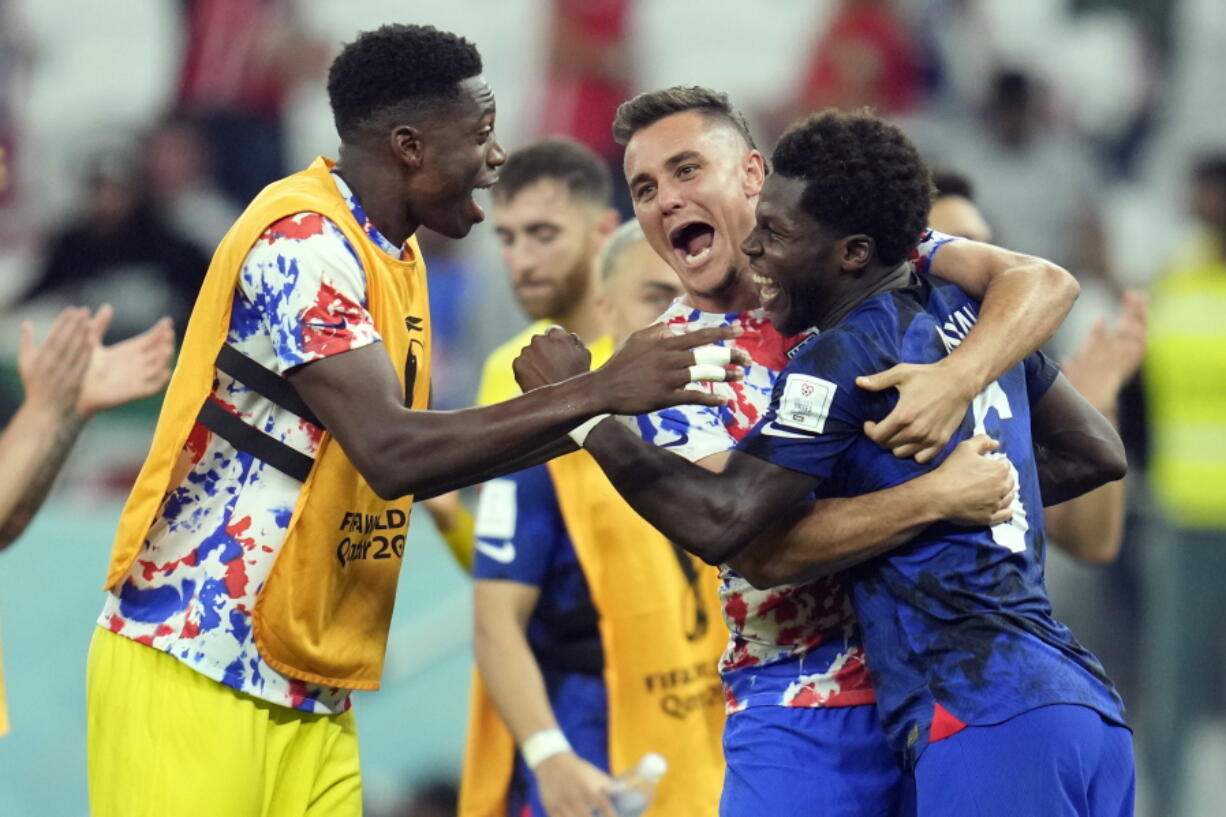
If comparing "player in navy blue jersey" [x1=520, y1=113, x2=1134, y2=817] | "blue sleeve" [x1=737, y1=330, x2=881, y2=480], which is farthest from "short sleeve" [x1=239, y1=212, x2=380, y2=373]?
"blue sleeve" [x1=737, y1=330, x2=881, y2=480]

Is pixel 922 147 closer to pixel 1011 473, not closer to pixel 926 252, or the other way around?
pixel 926 252

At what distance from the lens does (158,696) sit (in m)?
3.68

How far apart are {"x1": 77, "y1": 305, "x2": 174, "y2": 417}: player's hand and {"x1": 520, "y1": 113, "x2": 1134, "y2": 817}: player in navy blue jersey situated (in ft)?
4.98

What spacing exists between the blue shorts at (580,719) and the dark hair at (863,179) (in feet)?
6.86

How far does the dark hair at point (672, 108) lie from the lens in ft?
13.8

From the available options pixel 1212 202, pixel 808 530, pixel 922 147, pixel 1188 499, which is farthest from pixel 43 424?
pixel 922 147

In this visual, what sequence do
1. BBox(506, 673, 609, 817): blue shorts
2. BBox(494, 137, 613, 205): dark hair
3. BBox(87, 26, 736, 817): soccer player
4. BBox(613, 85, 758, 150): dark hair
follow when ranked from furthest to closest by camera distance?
BBox(494, 137, 613, 205): dark hair < BBox(506, 673, 609, 817): blue shorts < BBox(613, 85, 758, 150): dark hair < BBox(87, 26, 736, 817): soccer player

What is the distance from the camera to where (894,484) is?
348 centimetres

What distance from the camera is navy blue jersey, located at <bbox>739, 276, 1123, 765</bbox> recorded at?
3.33 metres

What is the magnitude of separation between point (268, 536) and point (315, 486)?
139 millimetres

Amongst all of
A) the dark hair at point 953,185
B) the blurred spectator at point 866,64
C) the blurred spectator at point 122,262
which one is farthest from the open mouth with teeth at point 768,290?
the blurred spectator at point 866,64

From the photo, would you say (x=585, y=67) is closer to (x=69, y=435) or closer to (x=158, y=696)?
(x=69, y=435)

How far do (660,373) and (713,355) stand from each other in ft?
0.36

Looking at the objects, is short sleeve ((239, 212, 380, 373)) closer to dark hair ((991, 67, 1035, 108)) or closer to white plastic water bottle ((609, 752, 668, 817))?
white plastic water bottle ((609, 752, 668, 817))
